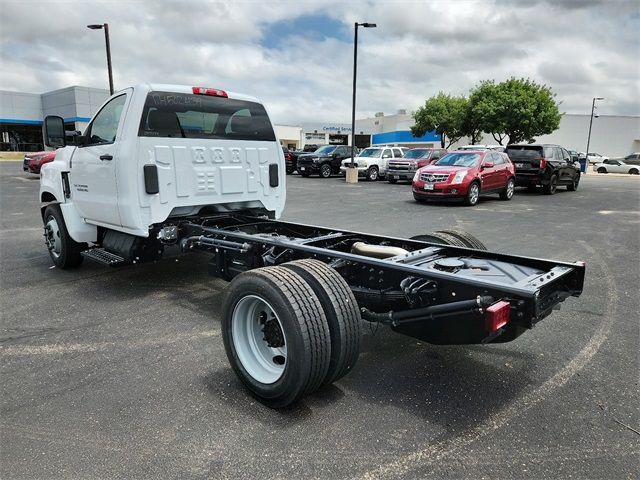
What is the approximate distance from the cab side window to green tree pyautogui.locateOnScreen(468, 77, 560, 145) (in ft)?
129

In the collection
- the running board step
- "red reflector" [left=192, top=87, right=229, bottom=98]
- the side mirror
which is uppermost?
"red reflector" [left=192, top=87, right=229, bottom=98]

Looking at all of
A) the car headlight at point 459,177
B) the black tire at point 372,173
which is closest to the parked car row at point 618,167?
the black tire at point 372,173

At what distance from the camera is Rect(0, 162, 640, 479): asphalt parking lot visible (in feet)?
8.53

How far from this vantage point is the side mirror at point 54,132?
228 inches

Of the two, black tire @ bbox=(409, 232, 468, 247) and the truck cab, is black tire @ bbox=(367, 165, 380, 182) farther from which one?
black tire @ bbox=(409, 232, 468, 247)

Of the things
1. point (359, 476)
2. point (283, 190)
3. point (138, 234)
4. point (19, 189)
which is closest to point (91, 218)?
point (138, 234)

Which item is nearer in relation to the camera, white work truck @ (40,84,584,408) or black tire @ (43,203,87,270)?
white work truck @ (40,84,584,408)

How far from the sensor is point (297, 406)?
3.15 metres

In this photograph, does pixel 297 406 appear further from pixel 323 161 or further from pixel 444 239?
pixel 323 161

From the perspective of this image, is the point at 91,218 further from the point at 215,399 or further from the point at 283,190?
the point at 215,399

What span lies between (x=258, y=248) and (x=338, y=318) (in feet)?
5.39

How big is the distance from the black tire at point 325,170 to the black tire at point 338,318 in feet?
82.8

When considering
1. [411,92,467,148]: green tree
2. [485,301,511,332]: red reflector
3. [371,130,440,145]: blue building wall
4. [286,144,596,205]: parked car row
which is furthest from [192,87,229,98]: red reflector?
[371,130,440,145]: blue building wall

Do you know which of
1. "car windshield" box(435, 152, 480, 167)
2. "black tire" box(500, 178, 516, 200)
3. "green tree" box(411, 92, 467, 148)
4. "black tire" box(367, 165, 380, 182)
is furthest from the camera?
"green tree" box(411, 92, 467, 148)
